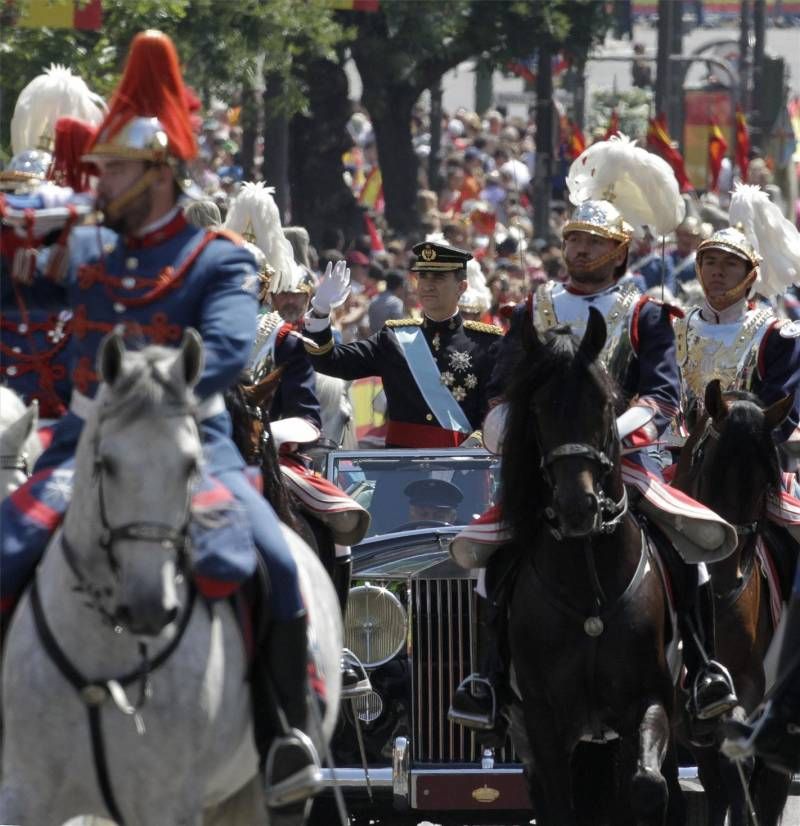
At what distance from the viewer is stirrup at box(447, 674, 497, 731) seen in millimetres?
10328

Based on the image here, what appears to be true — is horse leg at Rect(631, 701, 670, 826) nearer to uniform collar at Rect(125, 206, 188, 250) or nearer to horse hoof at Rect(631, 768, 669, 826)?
horse hoof at Rect(631, 768, 669, 826)

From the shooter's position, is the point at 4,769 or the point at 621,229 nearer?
the point at 4,769

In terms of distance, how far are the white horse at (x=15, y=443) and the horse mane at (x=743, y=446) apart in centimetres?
368

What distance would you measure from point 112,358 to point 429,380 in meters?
6.05

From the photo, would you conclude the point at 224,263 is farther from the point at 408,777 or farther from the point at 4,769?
the point at 408,777

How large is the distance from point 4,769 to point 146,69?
2109 mm

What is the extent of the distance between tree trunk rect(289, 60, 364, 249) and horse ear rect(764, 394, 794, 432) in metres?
18.3

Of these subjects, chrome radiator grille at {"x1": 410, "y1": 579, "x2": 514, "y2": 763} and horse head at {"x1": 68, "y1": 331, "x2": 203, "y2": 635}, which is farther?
chrome radiator grille at {"x1": 410, "y1": 579, "x2": 514, "y2": 763}

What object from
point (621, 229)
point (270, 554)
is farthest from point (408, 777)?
point (270, 554)

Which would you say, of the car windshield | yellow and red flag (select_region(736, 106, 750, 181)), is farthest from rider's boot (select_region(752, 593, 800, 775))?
yellow and red flag (select_region(736, 106, 750, 181))

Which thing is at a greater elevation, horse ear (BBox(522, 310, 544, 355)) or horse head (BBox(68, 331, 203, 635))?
horse head (BBox(68, 331, 203, 635))

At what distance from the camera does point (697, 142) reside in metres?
33.6

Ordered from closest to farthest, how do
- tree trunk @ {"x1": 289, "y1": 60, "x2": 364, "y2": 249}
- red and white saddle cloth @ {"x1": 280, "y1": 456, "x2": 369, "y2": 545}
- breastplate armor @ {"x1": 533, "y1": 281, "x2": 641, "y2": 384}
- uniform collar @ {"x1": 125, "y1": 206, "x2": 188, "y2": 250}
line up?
uniform collar @ {"x1": 125, "y1": 206, "x2": 188, "y2": 250} < breastplate armor @ {"x1": 533, "y1": 281, "x2": 641, "y2": 384} < red and white saddle cloth @ {"x1": 280, "y1": 456, "x2": 369, "y2": 545} < tree trunk @ {"x1": 289, "y1": 60, "x2": 364, "y2": 249}

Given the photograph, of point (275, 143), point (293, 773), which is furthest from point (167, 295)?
point (275, 143)
